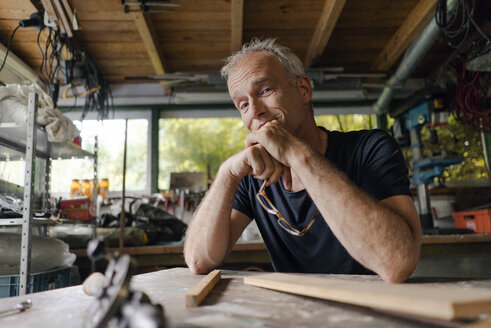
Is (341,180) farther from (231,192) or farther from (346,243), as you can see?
(231,192)

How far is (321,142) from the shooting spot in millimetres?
1517

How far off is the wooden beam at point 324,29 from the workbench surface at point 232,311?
2.19 m

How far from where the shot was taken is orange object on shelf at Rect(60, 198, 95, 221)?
2510 millimetres

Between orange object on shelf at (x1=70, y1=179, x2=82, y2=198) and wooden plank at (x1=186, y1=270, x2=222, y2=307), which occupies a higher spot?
orange object on shelf at (x1=70, y1=179, x2=82, y2=198)

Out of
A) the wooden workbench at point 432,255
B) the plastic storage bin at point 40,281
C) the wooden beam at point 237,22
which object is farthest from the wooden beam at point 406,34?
the plastic storage bin at point 40,281

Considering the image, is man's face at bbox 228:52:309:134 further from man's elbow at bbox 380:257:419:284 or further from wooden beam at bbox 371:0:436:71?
wooden beam at bbox 371:0:436:71

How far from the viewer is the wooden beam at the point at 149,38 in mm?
2593

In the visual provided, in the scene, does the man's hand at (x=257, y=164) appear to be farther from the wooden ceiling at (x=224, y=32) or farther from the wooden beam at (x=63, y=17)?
the wooden beam at (x=63, y=17)

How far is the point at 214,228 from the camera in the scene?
126cm

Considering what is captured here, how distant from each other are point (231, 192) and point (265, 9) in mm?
1990

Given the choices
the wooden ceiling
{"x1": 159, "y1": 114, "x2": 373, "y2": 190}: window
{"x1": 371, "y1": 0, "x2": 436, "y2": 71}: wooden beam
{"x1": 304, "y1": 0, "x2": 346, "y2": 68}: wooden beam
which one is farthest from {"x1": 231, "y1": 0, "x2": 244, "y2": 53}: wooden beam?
{"x1": 371, "y1": 0, "x2": 436, "y2": 71}: wooden beam

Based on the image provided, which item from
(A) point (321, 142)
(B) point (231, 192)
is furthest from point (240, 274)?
(A) point (321, 142)

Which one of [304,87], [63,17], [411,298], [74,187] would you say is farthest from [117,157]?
[411,298]

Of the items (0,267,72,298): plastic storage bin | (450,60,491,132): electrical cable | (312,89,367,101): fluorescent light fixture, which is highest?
(312,89,367,101): fluorescent light fixture
